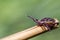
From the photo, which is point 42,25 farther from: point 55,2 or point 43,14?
point 55,2

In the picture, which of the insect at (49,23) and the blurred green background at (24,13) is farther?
the blurred green background at (24,13)

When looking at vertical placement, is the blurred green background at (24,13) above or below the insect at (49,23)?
above

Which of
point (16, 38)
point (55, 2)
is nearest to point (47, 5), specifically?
point (55, 2)

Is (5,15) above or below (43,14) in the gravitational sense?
above

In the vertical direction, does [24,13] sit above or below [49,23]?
above

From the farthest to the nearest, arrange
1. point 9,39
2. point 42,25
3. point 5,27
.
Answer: point 5,27 < point 42,25 < point 9,39

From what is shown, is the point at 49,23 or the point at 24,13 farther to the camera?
the point at 24,13

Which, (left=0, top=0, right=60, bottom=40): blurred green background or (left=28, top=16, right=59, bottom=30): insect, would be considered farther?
(left=0, top=0, right=60, bottom=40): blurred green background

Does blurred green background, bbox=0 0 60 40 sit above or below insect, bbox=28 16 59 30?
above
